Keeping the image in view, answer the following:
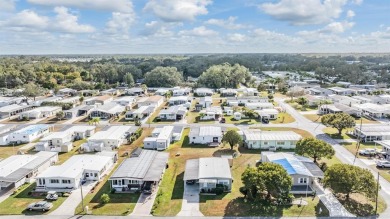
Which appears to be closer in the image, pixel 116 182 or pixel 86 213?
pixel 86 213

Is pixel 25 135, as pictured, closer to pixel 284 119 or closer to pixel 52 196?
pixel 52 196

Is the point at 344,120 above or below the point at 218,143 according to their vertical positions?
above

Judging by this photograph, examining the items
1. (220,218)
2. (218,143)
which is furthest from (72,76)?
(220,218)

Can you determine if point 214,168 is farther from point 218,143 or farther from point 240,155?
point 218,143

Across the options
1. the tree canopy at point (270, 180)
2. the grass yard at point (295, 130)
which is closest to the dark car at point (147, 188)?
the tree canopy at point (270, 180)

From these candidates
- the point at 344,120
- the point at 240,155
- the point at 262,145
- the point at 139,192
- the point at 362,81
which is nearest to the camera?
the point at 139,192

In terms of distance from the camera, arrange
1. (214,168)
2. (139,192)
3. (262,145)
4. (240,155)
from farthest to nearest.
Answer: (262,145) → (240,155) → (214,168) → (139,192)
